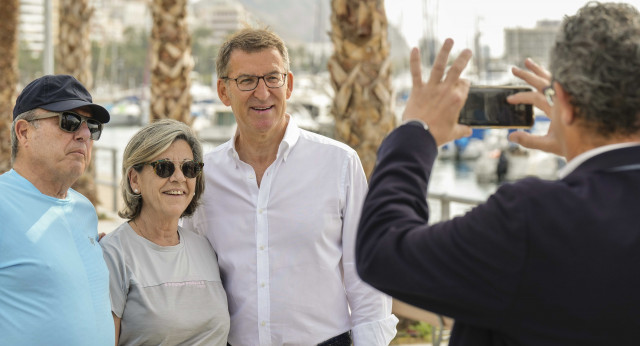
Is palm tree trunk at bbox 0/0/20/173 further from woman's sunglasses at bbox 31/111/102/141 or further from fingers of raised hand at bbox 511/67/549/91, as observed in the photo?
fingers of raised hand at bbox 511/67/549/91

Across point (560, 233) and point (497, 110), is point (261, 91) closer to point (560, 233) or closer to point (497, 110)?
point (497, 110)

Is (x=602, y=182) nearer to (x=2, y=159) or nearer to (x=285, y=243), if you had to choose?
(x=285, y=243)

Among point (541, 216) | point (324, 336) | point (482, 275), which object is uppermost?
point (541, 216)

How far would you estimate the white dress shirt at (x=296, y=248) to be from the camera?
111 inches

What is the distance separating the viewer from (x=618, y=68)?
55.4 inches

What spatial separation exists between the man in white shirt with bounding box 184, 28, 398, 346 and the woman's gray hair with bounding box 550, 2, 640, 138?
1.52 meters

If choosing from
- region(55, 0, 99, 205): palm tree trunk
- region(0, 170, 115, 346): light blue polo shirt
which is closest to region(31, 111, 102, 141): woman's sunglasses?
region(0, 170, 115, 346): light blue polo shirt

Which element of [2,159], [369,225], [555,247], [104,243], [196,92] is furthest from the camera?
[196,92]

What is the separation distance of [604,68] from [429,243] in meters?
0.48

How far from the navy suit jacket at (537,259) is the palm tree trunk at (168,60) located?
7.43m

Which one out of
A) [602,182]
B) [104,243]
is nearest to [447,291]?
[602,182]

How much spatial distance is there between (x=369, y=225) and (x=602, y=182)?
1.53 ft

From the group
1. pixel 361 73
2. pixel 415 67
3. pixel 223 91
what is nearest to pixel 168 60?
pixel 361 73

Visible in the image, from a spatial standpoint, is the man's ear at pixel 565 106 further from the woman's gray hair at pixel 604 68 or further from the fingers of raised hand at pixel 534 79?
the fingers of raised hand at pixel 534 79
